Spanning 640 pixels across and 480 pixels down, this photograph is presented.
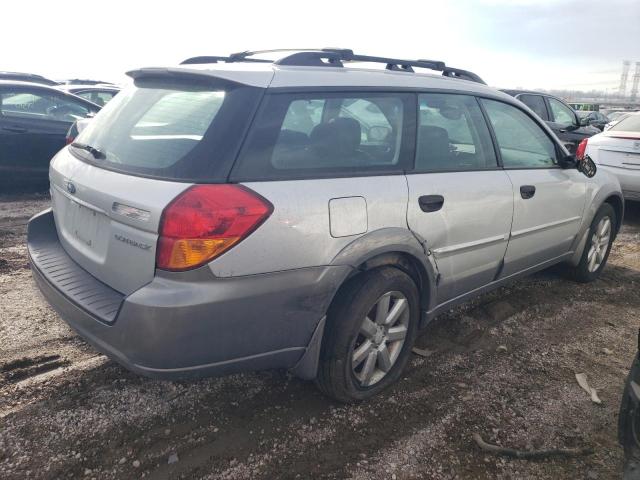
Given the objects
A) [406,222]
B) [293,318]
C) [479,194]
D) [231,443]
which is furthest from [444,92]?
[231,443]

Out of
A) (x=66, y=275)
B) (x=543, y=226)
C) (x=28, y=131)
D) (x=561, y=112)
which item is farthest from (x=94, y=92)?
(x=543, y=226)

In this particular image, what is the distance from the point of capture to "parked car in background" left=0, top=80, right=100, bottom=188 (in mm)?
6523

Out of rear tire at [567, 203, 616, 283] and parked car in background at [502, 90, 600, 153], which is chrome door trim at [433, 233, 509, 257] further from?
parked car in background at [502, 90, 600, 153]

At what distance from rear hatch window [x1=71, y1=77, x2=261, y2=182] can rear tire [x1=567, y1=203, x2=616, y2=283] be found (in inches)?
143

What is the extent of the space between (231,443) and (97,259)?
1.08 meters

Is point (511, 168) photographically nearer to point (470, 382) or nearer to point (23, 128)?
point (470, 382)

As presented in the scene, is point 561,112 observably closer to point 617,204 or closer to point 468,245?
point 617,204

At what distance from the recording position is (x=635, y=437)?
6.39 feet

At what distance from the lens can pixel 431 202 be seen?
284 centimetres

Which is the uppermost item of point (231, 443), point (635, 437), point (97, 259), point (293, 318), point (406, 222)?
point (406, 222)

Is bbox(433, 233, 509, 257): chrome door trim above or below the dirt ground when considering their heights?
above

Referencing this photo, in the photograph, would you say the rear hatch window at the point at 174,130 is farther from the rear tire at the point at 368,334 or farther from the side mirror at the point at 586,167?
the side mirror at the point at 586,167

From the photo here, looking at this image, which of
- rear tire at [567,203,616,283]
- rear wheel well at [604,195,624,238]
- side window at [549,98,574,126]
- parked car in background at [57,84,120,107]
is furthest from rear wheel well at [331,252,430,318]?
parked car in background at [57,84,120,107]

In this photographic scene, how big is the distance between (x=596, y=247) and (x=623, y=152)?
10.2 ft
